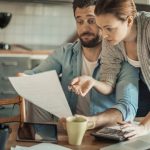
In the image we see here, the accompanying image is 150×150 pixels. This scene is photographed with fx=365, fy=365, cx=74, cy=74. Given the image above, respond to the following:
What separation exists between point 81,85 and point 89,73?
401 mm

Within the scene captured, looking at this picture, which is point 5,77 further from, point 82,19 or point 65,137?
point 65,137

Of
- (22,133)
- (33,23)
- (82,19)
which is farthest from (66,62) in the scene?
(33,23)

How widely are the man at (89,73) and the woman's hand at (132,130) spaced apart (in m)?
0.13

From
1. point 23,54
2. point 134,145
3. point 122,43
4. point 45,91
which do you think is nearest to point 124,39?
point 122,43

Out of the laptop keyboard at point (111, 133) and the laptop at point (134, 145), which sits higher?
the laptop keyboard at point (111, 133)

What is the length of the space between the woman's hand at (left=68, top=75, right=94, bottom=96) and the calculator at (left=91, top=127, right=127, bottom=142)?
219mm

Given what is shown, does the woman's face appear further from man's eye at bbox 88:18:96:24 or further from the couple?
man's eye at bbox 88:18:96:24

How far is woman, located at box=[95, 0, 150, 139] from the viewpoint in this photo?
4.79ft

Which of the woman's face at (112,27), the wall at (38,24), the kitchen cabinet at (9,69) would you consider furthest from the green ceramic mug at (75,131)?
the wall at (38,24)

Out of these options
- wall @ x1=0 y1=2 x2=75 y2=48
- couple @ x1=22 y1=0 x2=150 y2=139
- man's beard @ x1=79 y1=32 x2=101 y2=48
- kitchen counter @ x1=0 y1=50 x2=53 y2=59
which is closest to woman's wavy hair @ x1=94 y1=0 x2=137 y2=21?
couple @ x1=22 y1=0 x2=150 y2=139

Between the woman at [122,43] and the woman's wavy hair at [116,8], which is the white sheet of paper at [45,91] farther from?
the woman's wavy hair at [116,8]

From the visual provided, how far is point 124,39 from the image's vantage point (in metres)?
1.63

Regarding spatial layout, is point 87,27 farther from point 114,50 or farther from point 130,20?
point 130,20

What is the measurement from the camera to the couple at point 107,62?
4.85ft
